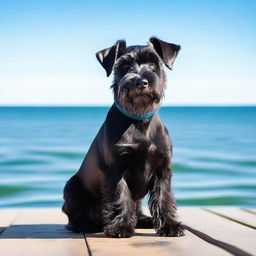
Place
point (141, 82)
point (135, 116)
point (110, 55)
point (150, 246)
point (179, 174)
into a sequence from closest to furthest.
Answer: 1. point (150, 246)
2. point (141, 82)
3. point (135, 116)
4. point (110, 55)
5. point (179, 174)

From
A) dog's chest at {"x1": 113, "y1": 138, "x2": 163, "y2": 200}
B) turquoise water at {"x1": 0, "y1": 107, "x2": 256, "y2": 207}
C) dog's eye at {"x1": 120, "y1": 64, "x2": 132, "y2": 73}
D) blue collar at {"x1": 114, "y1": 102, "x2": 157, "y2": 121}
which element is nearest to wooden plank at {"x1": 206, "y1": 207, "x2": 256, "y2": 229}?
dog's chest at {"x1": 113, "y1": 138, "x2": 163, "y2": 200}

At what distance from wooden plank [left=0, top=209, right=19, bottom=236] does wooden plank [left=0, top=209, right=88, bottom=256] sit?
52 mm

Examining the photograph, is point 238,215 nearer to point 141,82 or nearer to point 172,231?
point 172,231

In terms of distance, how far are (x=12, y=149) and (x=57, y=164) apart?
516 centimetres

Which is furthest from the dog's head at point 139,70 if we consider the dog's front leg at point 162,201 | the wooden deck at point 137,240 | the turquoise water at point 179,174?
the turquoise water at point 179,174

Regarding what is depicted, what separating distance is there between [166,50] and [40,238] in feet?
5.07

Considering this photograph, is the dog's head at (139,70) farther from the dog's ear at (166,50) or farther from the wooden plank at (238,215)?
the wooden plank at (238,215)

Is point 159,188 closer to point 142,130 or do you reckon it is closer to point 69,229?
point 142,130

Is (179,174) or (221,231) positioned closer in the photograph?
(221,231)

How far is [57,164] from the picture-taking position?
14734 millimetres

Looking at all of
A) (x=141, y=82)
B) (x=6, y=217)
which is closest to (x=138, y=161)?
(x=141, y=82)

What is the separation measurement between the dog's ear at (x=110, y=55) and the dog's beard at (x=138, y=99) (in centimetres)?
26

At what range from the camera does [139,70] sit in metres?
3.96

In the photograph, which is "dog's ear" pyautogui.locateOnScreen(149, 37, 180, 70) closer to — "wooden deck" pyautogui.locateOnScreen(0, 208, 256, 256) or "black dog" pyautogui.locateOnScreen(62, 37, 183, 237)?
"black dog" pyautogui.locateOnScreen(62, 37, 183, 237)
